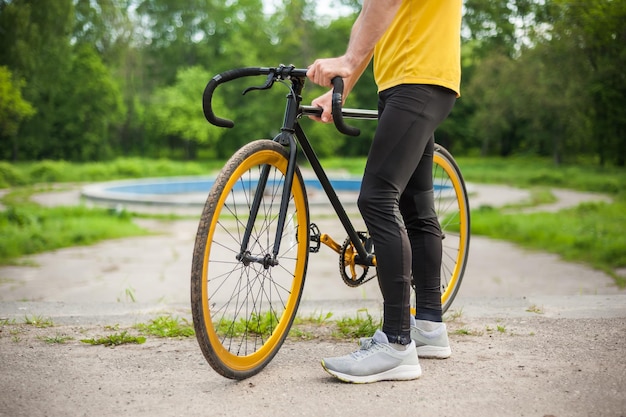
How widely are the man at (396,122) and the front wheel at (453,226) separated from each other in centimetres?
93

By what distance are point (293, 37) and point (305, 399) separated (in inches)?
1331

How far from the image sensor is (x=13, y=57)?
10.6m

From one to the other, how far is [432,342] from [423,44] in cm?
113

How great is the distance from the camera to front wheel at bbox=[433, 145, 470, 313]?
11.0 ft

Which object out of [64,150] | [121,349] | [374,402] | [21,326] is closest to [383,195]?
[374,402]

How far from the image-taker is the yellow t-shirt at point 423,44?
2350 millimetres

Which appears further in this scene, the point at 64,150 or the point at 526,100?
the point at 64,150

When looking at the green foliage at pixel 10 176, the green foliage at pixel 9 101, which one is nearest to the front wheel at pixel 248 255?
the green foliage at pixel 9 101

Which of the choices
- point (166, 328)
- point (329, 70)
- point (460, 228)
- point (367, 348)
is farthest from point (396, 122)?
point (166, 328)

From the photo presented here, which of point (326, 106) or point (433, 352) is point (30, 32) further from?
point (433, 352)

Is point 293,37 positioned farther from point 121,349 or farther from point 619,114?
point 121,349

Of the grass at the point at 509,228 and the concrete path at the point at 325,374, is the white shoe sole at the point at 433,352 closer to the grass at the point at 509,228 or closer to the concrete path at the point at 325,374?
the concrete path at the point at 325,374

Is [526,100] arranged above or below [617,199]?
above

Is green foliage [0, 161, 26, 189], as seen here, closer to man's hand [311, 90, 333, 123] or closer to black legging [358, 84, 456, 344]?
man's hand [311, 90, 333, 123]
